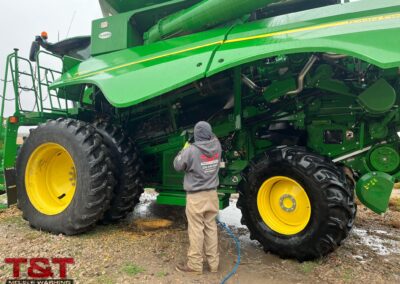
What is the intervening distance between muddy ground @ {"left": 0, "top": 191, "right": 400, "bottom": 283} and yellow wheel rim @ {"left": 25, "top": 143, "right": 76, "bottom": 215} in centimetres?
40

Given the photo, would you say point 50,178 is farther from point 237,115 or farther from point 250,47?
point 250,47

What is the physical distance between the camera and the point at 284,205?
358 centimetres

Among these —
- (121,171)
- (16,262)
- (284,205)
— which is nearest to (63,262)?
(16,262)

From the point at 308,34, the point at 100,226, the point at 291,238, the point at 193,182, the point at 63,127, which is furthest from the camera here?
the point at 100,226

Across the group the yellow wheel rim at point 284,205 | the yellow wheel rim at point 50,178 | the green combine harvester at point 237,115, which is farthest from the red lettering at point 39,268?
the yellow wheel rim at point 284,205

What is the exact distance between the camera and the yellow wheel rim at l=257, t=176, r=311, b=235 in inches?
137

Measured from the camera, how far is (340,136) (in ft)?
12.3

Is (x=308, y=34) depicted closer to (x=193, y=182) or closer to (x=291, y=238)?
(x=193, y=182)

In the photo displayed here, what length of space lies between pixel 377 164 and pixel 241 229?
191 centimetres

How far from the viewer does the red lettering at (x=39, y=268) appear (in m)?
3.00

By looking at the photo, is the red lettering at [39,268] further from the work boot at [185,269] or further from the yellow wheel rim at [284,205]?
the yellow wheel rim at [284,205]

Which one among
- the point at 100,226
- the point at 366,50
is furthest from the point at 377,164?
the point at 100,226

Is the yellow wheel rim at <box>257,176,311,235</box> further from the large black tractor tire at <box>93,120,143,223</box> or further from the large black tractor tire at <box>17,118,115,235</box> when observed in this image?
the large black tractor tire at <box>17,118,115,235</box>

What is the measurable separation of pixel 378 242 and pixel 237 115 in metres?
2.29
